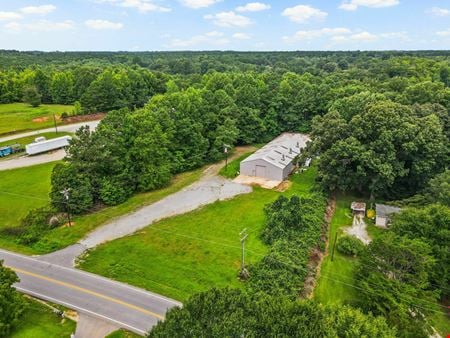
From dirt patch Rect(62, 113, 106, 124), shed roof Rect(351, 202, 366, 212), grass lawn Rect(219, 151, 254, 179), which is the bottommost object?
shed roof Rect(351, 202, 366, 212)

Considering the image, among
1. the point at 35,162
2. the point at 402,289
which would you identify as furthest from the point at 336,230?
the point at 35,162

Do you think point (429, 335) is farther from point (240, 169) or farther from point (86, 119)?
point (86, 119)

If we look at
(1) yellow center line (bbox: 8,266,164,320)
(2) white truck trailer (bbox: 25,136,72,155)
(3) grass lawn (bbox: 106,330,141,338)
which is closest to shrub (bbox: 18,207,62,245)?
(1) yellow center line (bbox: 8,266,164,320)

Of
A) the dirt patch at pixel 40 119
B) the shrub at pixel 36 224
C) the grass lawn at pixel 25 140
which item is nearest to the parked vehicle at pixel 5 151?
the grass lawn at pixel 25 140

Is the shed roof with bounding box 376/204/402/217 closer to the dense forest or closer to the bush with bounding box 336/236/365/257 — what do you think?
the dense forest

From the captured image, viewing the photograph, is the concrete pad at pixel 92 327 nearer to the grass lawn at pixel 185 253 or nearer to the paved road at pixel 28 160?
the grass lawn at pixel 185 253

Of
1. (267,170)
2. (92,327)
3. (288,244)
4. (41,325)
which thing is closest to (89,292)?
(92,327)
